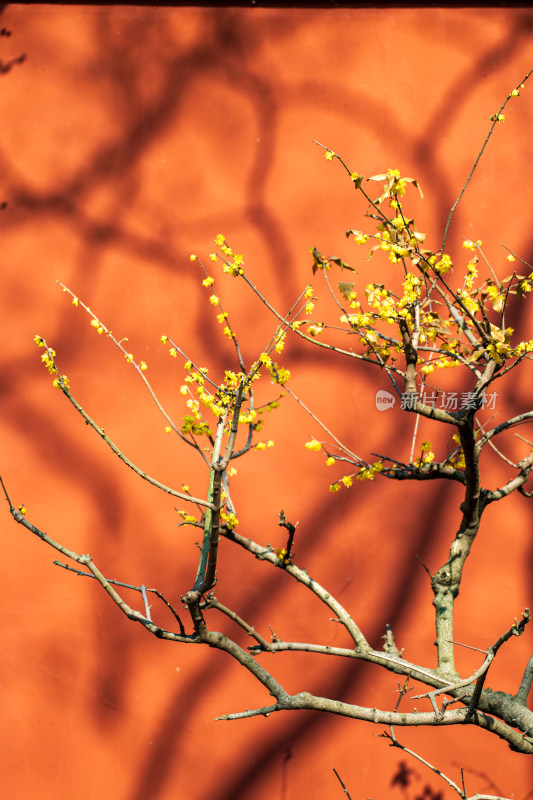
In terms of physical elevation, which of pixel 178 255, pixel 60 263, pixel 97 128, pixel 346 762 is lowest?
pixel 346 762

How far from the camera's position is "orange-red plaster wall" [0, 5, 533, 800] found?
2750mm

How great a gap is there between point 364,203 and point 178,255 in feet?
2.80

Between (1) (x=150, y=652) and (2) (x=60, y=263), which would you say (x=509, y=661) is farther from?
→ (2) (x=60, y=263)

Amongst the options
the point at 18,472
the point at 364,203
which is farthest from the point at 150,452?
the point at 364,203

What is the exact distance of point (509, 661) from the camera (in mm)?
2705

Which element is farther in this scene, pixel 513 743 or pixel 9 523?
pixel 9 523

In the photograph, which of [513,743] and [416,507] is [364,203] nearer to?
[416,507]

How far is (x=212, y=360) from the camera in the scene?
2.82 m

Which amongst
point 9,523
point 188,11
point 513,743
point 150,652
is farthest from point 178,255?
point 513,743

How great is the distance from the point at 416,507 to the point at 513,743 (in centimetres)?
113

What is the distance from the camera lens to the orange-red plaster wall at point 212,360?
2.75 meters

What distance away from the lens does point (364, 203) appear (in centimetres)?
281

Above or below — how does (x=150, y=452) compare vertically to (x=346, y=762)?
above

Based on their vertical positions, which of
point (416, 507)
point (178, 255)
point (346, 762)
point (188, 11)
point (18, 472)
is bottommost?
point (346, 762)
